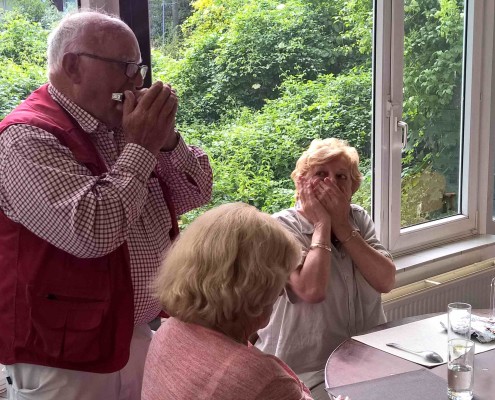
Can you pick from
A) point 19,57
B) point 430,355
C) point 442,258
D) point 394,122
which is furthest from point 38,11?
point 442,258

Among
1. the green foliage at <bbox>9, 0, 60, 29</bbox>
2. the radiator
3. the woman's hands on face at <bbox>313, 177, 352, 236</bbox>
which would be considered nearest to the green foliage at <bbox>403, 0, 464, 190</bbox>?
the radiator

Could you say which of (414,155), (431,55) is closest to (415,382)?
(414,155)

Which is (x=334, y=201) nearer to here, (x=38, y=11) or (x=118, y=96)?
(x=118, y=96)

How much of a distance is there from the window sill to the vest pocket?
1833 millimetres

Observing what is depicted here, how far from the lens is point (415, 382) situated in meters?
1.59

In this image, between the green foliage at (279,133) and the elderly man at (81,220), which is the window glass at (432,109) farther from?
the elderly man at (81,220)

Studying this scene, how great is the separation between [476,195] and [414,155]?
1.77 ft

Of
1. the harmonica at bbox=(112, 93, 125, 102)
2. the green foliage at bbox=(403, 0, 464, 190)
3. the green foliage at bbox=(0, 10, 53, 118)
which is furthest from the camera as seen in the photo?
the green foliage at bbox=(403, 0, 464, 190)

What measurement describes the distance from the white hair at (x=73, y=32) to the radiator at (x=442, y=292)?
177 cm

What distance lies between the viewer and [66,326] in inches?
56.8

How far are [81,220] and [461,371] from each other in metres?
0.92

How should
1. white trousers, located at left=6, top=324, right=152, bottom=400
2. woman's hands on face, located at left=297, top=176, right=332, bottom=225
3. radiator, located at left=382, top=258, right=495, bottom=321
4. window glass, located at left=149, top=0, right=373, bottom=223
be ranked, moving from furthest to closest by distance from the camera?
radiator, located at left=382, top=258, right=495, bottom=321
window glass, located at left=149, top=0, right=373, bottom=223
woman's hands on face, located at left=297, top=176, right=332, bottom=225
white trousers, located at left=6, top=324, right=152, bottom=400

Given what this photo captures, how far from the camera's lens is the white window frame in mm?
3018

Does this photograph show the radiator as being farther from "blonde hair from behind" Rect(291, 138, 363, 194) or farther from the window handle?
"blonde hair from behind" Rect(291, 138, 363, 194)
